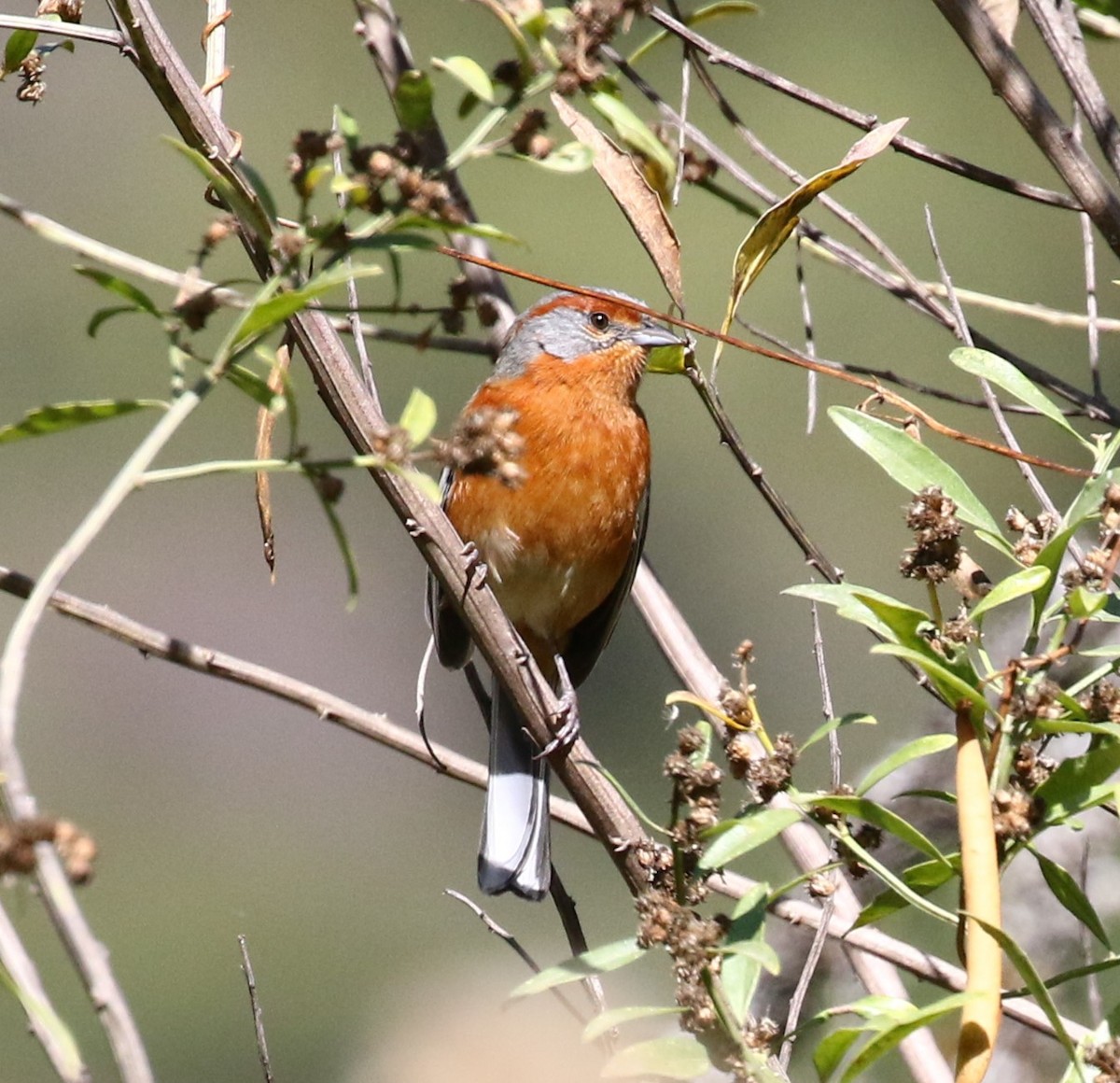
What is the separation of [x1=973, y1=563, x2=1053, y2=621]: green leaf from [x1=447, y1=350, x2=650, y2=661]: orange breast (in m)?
2.66

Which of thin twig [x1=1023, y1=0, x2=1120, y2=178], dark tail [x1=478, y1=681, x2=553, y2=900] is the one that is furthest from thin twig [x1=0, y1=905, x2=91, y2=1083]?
dark tail [x1=478, y1=681, x2=553, y2=900]

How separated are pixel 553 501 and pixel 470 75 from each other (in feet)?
9.41

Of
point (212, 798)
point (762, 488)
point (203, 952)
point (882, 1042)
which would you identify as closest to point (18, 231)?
point (212, 798)

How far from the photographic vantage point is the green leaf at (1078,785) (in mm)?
1478

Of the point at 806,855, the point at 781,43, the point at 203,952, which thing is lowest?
the point at 203,952

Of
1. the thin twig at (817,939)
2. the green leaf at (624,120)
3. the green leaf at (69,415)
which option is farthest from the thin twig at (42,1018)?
the green leaf at (624,120)

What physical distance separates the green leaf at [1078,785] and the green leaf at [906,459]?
25 centimetres

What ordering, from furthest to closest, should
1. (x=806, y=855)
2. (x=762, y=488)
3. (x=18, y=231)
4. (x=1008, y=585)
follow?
(x=18, y=231) → (x=806, y=855) → (x=762, y=488) → (x=1008, y=585)

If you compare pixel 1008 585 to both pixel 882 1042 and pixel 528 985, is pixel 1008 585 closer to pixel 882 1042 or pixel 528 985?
pixel 882 1042

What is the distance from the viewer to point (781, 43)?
13.5 metres

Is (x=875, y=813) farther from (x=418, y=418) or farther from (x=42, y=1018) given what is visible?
(x=42, y=1018)

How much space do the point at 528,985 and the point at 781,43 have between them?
515 inches

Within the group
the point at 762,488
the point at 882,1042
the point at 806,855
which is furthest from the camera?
the point at 806,855

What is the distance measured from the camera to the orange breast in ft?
13.8
